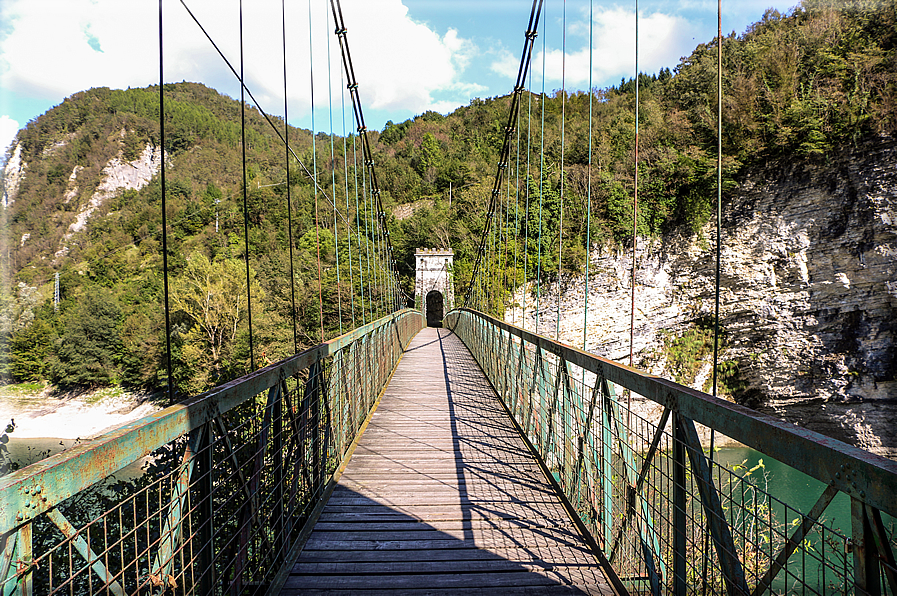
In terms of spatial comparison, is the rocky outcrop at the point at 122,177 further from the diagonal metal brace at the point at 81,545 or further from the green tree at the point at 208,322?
the diagonal metal brace at the point at 81,545

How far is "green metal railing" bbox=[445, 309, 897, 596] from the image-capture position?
27.2 inches

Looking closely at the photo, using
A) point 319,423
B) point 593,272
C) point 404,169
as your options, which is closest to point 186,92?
point 404,169

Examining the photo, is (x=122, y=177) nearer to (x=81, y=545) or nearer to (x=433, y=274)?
(x=433, y=274)

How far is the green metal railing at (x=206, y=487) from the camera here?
709 millimetres

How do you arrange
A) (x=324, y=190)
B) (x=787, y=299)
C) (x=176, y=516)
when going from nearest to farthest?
1. (x=176, y=516)
2. (x=787, y=299)
3. (x=324, y=190)

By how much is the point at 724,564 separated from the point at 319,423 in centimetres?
178

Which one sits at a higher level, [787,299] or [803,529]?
[803,529]

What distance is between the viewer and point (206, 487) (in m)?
1.20

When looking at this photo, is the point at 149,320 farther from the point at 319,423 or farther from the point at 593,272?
the point at 319,423

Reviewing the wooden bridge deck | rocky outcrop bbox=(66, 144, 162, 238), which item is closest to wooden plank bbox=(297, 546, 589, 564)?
the wooden bridge deck

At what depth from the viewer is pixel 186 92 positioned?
39.0 meters

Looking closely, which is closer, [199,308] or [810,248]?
[810,248]

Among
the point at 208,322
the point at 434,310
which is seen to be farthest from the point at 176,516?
the point at 434,310

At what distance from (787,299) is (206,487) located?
16614mm
